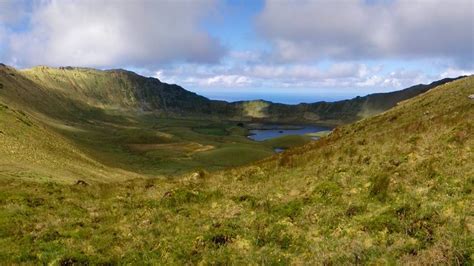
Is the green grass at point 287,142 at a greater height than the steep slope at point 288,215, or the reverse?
the steep slope at point 288,215

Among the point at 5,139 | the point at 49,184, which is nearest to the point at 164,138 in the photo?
the point at 5,139

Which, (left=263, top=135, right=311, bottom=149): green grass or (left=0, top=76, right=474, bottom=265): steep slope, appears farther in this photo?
(left=263, top=135, right=311, bottom=149): green grass

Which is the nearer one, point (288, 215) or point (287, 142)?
point (288, 215)

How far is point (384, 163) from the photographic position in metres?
20.9

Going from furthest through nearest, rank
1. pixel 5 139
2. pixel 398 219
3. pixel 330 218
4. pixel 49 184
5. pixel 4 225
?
1. pixel 5 139
2. pixel 49 184
3. pixel 4 225
4. pixel 330 218
5. pixel 398 219

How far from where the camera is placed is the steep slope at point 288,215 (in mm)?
13523

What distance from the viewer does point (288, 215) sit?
56.2ft

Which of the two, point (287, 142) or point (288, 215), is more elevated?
point (288, 215)

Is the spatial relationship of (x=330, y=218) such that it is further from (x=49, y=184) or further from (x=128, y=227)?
(x=49, y=184)

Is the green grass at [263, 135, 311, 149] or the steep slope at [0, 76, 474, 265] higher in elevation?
the steep slope at [0, 76, 474, 265]

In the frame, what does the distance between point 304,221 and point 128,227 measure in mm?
6830

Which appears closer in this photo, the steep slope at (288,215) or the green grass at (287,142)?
the steep slope at (288,215)

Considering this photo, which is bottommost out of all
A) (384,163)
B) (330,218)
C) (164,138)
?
(164,138)

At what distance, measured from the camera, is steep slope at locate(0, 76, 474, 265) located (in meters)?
13.5
